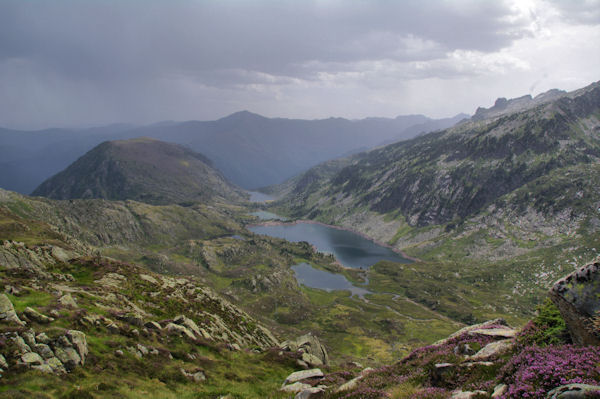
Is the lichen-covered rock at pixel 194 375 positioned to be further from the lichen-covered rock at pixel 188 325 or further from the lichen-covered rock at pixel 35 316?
the lichen-covered rock at pixel 35 316

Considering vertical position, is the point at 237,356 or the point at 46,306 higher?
the point at 46,306

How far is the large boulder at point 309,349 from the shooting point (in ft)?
119

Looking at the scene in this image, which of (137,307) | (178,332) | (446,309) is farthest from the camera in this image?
(446,309)

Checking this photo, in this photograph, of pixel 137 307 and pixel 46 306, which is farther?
pixel 137 307

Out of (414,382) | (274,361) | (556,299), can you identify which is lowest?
(274,361)

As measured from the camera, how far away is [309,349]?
39.5 metres

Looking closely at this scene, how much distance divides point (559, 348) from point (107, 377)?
84.2ft

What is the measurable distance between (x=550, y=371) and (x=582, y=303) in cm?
490

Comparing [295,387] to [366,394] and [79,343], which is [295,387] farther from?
[79,343]

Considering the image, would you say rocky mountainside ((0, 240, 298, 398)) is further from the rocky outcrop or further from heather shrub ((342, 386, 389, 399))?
heather shrub ((342, 386, 389, 399))

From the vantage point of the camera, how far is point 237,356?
35.7 m

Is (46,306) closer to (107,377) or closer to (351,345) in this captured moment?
(107,377)

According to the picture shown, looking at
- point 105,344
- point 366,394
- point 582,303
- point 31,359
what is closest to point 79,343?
point 31,359

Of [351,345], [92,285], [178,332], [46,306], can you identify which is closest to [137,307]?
[92,285]
